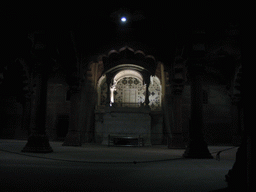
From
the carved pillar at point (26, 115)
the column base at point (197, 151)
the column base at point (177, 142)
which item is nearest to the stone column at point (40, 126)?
the column base at point (197, 151)

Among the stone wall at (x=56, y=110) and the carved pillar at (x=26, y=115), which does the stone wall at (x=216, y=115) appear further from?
the carved pillar at (x=26, y=115)

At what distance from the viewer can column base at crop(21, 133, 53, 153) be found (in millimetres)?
7297

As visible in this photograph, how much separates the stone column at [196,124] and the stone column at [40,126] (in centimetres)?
467

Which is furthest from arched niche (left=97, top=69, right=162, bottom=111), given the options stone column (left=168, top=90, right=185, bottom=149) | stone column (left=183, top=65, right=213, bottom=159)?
stone column (left=183, top=65, right=213, bottom=159)

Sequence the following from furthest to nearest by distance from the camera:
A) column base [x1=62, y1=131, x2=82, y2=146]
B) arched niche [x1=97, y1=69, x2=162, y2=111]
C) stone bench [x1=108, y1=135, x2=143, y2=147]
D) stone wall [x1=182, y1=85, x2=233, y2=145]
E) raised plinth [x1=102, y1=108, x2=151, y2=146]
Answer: arched niche [x1=97, y1=69, x2=162, y2=111] → stone wall [x1=182, y1=85, x2=233, y2=145] → raised plinth [x1=102, y1=108, x2=151, y2=146] → stone bench [x1=108, y1=135, x2=143, y2=147] → column base [x1=62, y1=131, x2=82, y2=146]

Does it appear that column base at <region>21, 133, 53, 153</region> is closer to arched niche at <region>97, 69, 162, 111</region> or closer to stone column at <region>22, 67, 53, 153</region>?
stone column at <region>22, 67, 53, 153</region>

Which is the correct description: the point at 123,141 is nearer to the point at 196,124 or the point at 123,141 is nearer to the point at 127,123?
the point at 127,123

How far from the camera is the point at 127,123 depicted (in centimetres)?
1563

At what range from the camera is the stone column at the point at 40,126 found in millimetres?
7359

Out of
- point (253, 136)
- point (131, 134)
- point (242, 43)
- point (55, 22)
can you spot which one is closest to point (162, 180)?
point (253, 136)

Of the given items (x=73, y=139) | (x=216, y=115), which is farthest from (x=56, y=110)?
(x=216, y=115)

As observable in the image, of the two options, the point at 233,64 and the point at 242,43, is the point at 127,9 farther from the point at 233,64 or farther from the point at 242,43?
the point at 233,64

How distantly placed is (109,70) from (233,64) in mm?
9208

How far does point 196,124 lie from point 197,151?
2.89 feet
